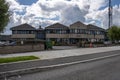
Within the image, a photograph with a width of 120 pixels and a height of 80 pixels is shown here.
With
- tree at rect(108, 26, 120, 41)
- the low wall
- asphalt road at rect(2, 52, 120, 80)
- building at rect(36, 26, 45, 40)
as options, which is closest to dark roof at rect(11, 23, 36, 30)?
A: building at rect(36, 26, 45, 40)

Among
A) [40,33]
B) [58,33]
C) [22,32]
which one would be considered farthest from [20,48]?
[40,33]

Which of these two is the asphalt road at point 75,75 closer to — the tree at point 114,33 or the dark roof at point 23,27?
the dark roof at point 23,27

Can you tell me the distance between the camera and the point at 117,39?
7888 cm

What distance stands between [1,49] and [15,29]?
45.0m

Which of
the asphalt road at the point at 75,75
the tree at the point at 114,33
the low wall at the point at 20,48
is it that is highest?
the tree at the point at 114,33

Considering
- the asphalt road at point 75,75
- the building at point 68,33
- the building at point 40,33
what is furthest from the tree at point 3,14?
the building at point 40,33

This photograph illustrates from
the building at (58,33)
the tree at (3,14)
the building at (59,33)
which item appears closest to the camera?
the tree at (3,14)

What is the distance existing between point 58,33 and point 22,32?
11.3 meters

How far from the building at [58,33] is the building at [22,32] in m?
5.01

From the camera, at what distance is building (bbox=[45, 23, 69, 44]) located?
245ft

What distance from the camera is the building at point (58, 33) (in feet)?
245

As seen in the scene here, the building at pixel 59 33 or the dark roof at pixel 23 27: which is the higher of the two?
the dark roof at pixel 23 27

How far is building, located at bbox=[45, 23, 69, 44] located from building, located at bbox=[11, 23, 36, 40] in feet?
16.4

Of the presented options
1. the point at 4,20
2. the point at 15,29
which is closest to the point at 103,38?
the point at 15,29
